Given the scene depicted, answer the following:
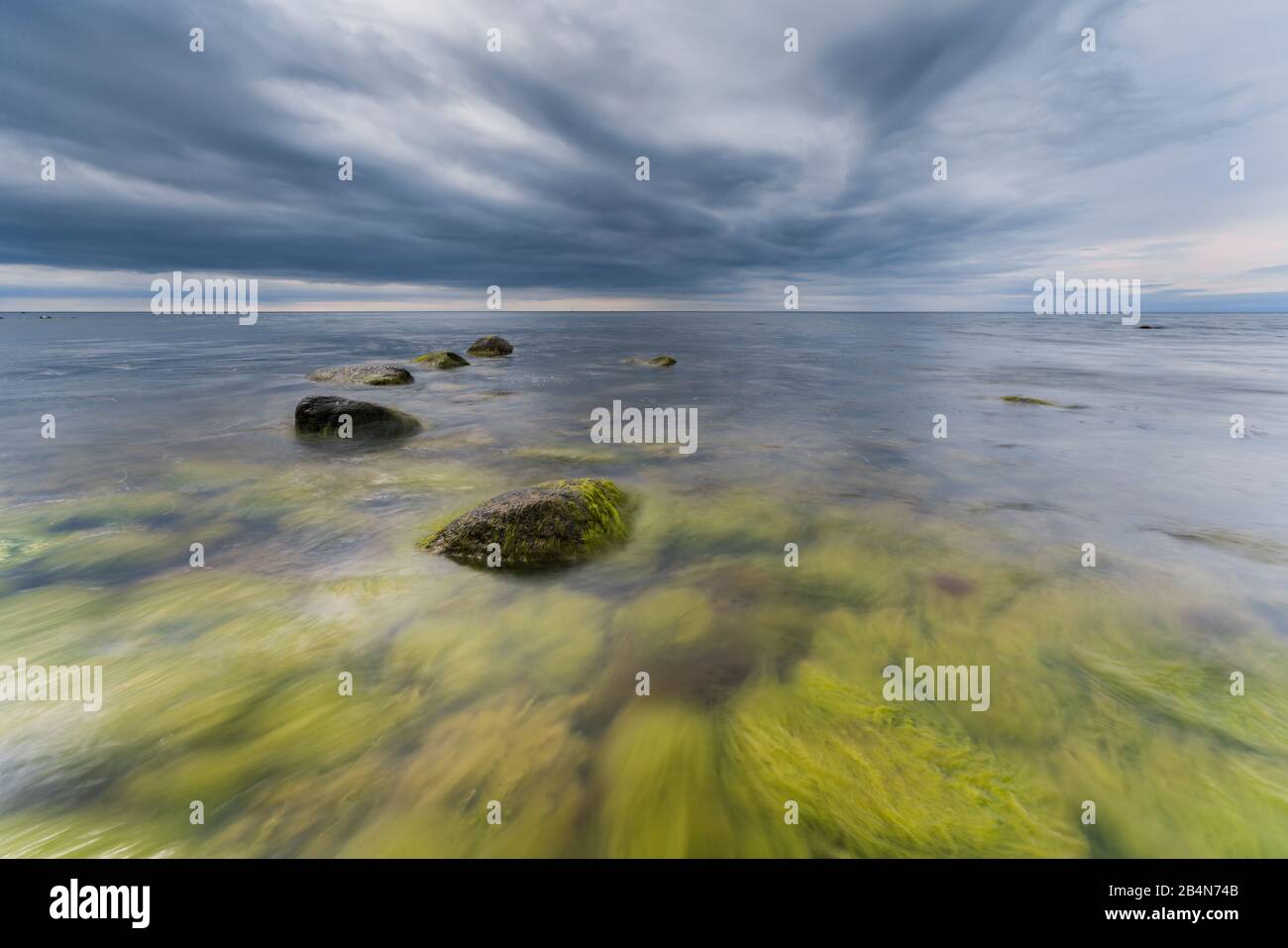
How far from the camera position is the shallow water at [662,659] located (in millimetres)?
3418

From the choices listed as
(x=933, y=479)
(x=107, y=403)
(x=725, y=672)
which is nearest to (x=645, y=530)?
(x=725, y=672)

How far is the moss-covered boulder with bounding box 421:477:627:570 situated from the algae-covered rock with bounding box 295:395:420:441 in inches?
313

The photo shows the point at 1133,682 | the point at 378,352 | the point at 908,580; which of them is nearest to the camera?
the point at 1133,682

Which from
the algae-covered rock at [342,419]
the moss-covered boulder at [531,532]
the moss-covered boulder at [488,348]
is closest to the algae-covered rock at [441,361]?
the moss-covered boulder at [488,348]

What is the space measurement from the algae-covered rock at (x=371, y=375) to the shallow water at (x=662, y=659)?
1192 centimetres

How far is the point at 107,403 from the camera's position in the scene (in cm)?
1964

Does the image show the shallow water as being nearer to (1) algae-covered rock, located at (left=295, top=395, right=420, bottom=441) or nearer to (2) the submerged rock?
(1) algae-covered rock, located at (left=295, top=395, right=420, bottom=441)

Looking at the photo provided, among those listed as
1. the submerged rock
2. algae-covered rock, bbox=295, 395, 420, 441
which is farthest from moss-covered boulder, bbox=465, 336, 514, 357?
the submerged rock

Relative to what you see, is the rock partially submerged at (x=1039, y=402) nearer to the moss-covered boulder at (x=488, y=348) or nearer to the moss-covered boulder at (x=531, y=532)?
the moss-covered boulder at (x=531, y=532)

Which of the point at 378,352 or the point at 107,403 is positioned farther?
the point at 378,352

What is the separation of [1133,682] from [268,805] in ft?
23.4

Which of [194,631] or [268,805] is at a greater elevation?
[194,631]

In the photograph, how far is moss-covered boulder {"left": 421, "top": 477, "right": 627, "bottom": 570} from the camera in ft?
22.2
